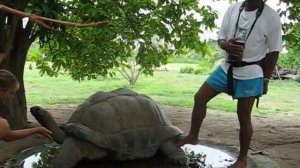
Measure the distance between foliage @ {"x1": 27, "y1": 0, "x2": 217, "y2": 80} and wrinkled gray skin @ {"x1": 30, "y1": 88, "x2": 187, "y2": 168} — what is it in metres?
1.65

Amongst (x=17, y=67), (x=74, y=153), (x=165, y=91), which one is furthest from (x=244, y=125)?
(x=165, y=91)

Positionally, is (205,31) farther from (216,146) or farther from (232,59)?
(232,59)

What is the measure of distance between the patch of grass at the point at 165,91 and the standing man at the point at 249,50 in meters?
4.65

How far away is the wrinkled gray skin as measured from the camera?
11.5 feet

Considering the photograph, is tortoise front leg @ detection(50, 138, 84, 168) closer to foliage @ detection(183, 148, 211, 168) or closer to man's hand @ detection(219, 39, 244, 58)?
foliage @ detection(183, 148, 211, 168)

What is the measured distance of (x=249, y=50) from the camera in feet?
11.6

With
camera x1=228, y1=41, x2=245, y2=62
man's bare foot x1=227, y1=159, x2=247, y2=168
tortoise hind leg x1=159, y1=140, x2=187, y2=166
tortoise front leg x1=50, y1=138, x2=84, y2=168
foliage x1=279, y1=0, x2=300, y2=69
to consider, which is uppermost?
foliage x1=279, y1=0, x2=300, y2=69

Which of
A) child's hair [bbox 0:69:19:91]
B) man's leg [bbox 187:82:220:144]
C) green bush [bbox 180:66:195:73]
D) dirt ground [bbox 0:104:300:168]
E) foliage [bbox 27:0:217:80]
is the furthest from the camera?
green bush [bbox 180:66:195:73]

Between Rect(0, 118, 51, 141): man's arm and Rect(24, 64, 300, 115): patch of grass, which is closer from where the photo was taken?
Rect(0, 118, 51, 141): man's arm

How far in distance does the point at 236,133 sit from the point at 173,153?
2168 mm

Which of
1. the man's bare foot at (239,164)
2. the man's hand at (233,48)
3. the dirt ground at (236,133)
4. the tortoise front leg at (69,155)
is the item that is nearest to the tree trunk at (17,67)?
the dirt ground at (236,133)

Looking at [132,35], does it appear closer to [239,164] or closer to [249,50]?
[249,50]

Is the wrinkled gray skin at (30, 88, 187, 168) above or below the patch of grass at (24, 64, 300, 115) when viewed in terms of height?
above

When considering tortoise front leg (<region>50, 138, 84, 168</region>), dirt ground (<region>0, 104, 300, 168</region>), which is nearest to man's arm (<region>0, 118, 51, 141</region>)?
tortoise front leg (<region>50, 138, 84, 168</region>)
